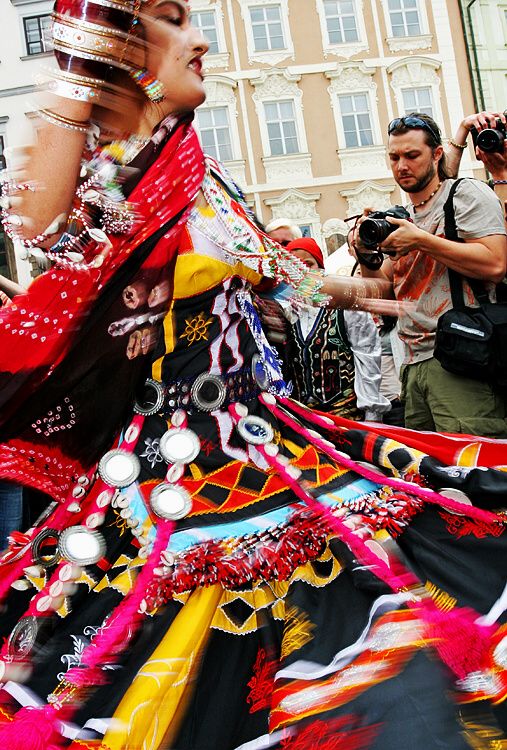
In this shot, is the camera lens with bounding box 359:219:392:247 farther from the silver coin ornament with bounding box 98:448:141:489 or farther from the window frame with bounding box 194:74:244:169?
the window frame with bounding box 194:74:244:169

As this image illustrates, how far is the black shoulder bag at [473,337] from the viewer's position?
311 centimetres

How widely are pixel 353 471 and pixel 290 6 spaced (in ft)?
62.5

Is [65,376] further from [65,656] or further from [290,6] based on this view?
[290,6]

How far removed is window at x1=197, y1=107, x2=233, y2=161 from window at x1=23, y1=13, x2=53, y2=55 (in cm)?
1652

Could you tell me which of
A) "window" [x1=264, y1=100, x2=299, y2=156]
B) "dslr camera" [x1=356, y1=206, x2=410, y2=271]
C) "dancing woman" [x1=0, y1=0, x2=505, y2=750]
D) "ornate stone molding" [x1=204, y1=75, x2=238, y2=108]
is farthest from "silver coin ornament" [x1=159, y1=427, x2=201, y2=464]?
"window" [x1=264, y1=100, x2=299, y2=156]

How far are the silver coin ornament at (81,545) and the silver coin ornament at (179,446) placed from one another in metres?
0.21

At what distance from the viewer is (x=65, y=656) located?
1652 mm

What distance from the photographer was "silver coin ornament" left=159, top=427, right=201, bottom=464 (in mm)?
1788

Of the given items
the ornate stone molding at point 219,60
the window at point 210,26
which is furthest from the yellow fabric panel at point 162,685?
the ornate stone molding at point 219,60

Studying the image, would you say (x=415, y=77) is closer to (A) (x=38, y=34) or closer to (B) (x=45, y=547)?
(A) (x=38, y=34)

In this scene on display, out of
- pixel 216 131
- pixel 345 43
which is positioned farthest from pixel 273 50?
pixel 216 131

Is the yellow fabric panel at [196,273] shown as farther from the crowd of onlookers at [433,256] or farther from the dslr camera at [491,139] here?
the dslr camera at [491,139]

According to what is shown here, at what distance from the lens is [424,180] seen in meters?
3.48

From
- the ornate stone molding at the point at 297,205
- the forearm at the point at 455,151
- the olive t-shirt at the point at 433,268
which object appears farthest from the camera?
the ornate stone molding at the point at 297,205
